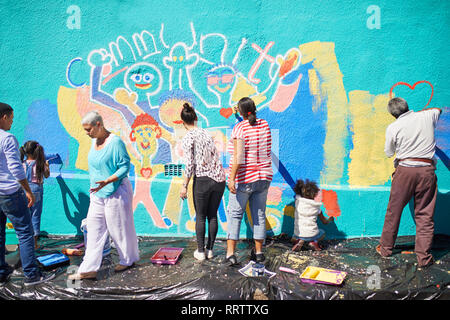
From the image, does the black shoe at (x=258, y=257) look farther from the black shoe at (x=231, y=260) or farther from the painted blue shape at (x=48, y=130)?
the painted blue shape at (x=48, y=130)

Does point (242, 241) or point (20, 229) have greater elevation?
point (20, 229)

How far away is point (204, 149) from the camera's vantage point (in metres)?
3.77

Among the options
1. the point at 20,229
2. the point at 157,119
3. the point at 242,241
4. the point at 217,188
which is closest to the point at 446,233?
the point at 242,241

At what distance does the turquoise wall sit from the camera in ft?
14.8

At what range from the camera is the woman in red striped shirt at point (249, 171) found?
3.74 meters

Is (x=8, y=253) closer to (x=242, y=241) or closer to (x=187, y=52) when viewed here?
(x=242, y=241)

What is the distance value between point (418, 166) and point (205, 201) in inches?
96.1

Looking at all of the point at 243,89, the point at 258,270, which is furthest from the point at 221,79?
the point at 258,270

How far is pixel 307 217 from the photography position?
13.7ft

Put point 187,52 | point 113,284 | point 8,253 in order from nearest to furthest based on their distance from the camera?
1. point 113,284
2. point 8,253
3. point 187,52

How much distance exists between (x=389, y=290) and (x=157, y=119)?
11.3 ft
